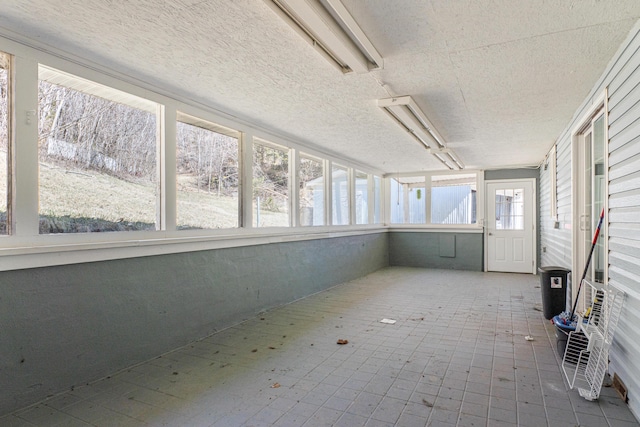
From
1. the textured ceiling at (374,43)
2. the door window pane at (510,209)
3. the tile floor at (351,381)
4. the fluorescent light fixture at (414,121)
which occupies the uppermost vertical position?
the textured ceiling at (374,43)

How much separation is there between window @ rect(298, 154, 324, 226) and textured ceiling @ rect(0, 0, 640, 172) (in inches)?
63.3

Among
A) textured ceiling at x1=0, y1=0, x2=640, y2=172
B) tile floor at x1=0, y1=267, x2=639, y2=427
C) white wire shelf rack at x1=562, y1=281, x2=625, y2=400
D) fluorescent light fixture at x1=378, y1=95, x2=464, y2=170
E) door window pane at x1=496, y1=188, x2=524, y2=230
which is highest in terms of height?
textured ceiling at x1=0, y1=0, x2=640, y2=172

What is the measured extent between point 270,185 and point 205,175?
1.22 meters

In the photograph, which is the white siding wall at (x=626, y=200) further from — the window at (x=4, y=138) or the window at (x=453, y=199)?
the window at (x=453, y=199)

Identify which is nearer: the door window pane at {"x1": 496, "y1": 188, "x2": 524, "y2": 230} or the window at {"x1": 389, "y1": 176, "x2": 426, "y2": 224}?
the door window pane at {"x1": 496, "y1": 188, "x2": 524, "y2": 230}

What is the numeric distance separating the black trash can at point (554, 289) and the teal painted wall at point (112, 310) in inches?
132

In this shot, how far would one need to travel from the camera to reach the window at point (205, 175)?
12.0ft

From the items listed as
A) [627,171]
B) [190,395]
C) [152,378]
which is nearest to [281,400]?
[190,395]

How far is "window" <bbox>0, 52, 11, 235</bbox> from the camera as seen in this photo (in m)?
2.33

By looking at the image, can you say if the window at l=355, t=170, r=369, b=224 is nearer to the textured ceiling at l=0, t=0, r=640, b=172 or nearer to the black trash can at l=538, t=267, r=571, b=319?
the textured ceiling at l=0, t=0, r=640, b=172

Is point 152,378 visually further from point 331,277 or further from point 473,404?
point 331,277

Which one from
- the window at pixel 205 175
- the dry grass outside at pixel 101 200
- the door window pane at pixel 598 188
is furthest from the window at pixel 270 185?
the door window pane at pixel 598 188

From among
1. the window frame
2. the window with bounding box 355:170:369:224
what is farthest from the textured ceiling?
the window frame

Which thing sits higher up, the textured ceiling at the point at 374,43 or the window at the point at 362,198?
the textured ceiling at the point at 374,43
